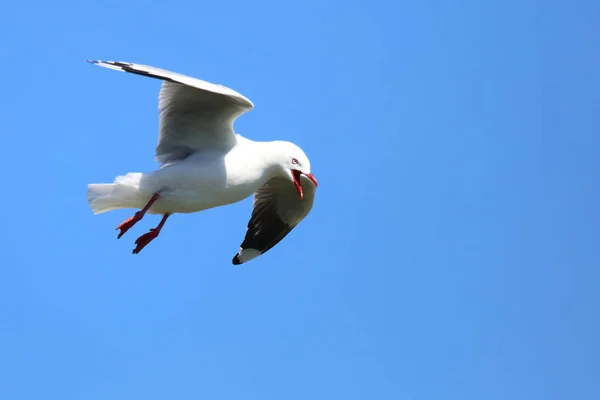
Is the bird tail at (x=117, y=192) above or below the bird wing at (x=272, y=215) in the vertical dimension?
below

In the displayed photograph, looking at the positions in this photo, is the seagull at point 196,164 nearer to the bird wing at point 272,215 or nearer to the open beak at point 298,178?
the open beak at point 298,178

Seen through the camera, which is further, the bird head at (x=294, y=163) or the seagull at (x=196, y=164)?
the bird head at (x=294, y=163)

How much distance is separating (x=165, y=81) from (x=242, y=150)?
2.87 feet

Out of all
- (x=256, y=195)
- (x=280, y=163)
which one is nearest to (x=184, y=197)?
(x=280, y=163)

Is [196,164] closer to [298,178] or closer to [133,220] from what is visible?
[133,220]

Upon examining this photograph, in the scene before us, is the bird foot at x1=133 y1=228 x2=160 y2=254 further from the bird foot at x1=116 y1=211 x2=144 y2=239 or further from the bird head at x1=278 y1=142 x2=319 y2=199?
the bird head at x1=278 y1=142 x2=319 y2=199

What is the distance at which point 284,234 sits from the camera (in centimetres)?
1153

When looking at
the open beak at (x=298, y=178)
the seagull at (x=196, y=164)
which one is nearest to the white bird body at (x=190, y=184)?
the seagull at (x=196, y=164)

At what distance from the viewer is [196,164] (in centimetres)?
977

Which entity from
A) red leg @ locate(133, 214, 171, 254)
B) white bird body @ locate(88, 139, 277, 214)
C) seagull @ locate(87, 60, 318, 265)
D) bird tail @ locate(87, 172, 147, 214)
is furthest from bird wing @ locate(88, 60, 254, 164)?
red leg @ locate(133, 214, 171, 254)

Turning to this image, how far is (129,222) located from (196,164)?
733 mm

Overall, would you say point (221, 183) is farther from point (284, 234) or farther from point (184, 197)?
point (284, 234)

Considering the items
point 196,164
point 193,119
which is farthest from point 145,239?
point 193,119

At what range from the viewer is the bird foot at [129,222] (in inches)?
384
